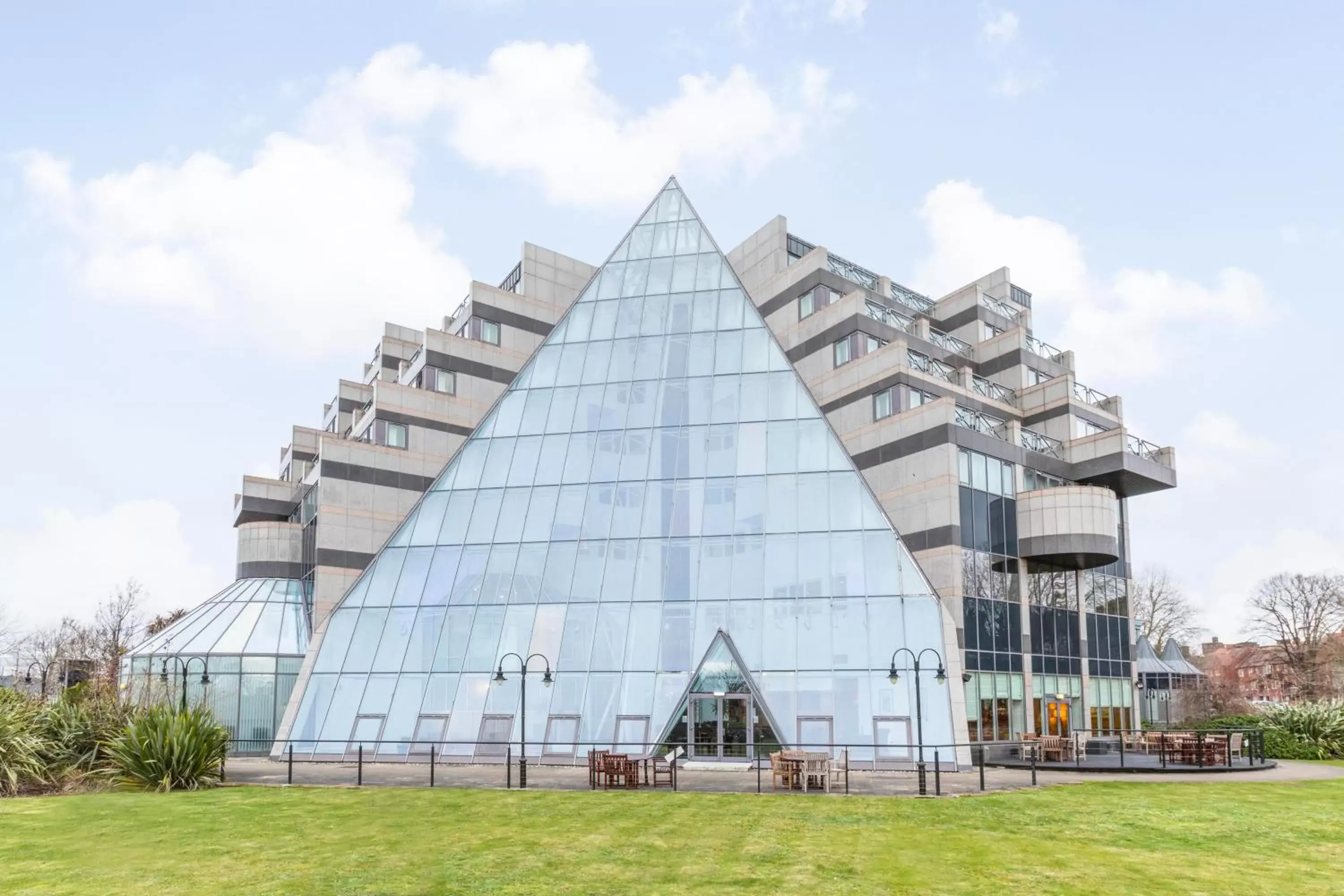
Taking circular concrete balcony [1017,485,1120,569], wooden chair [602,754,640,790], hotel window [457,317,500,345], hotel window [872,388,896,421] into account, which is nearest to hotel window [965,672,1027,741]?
circular concrete balcony [1017,485,1120,569]

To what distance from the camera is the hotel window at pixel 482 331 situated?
153 feet

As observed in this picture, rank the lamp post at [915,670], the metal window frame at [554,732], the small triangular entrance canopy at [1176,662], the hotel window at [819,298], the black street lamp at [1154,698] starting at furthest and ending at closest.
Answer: the small triangular entrance canopy at [1176,662]
the black street lamp at [1154,698]
the hotel window at [819,298]
the metal window frame at [554,732]
the lamp post at [915,670]

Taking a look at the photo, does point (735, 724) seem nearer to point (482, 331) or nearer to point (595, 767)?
point (595, 767)

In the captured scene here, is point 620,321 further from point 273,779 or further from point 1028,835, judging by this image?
point 1028,835

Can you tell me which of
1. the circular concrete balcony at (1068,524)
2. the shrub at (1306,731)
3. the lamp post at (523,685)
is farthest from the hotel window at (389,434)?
the shrub at (1306,731)

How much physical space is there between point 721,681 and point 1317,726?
23293mm

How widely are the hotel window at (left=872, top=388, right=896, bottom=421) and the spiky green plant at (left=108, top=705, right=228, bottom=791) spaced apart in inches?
1057

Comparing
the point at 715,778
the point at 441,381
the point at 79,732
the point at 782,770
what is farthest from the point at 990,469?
the point at 79,732

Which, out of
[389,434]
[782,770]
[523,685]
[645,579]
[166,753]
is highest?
[389,434]

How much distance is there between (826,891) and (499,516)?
2470 centimetres

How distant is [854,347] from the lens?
44531mm

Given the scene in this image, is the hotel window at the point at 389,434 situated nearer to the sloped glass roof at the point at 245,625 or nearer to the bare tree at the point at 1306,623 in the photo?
the sloped glass roof at the point at 245,625

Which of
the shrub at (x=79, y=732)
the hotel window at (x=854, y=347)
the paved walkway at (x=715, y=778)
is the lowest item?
the paved walkway at (x=715, y=778)

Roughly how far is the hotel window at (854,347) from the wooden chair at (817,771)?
2199cm
